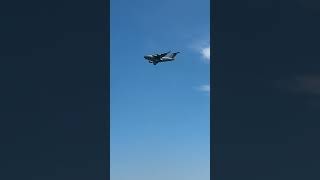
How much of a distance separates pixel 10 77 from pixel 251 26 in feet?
53.1

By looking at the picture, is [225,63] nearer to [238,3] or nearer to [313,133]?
[238,3]

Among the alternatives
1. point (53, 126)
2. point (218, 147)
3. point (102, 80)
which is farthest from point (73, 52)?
point (218, 147)

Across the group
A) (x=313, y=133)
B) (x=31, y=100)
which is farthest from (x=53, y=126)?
(x=313, y=133)

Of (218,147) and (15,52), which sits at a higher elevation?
(15,52)

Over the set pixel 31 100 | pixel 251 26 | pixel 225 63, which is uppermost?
pixel 251 26

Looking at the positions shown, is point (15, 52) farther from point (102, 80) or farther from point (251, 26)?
point (251, 26)

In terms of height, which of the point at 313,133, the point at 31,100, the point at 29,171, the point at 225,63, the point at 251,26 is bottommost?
the point at 29,171

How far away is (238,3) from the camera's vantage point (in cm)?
3553

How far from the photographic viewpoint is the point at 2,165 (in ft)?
110

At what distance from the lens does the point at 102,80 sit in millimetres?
35594

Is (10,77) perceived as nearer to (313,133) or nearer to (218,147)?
(218,147)

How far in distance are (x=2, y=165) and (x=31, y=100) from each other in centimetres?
450

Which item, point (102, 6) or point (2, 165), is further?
point (102, 6)

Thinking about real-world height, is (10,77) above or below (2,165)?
above
